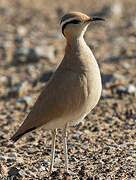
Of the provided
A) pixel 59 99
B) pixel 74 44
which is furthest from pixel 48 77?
pixel 59 99

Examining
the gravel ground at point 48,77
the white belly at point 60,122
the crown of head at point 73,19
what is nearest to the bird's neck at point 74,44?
the crown of head at point 73,19

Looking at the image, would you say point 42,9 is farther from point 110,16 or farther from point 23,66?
point 23,66

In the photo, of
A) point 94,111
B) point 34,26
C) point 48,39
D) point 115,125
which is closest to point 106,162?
point 115,125

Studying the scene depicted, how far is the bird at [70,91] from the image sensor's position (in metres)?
4.34

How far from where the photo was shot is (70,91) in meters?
4.33

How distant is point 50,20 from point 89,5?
142 centimetres

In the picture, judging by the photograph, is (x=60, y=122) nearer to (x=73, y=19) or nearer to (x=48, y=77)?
(x=73, y=19)

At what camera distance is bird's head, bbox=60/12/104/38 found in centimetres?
449

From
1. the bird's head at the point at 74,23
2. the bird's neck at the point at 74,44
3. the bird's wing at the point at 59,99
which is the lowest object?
the bird's wing at the point at 59,99

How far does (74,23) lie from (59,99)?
79 cm

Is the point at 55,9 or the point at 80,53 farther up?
the point at 55,9

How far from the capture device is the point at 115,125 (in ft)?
19.7

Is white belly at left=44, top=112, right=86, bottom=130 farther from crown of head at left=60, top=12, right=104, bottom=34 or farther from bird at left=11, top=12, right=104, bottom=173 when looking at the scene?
crown of head at left=60, top=12, right=104, bottom=34

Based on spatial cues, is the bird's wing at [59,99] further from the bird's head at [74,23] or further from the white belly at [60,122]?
the bird's head at [74,23]
